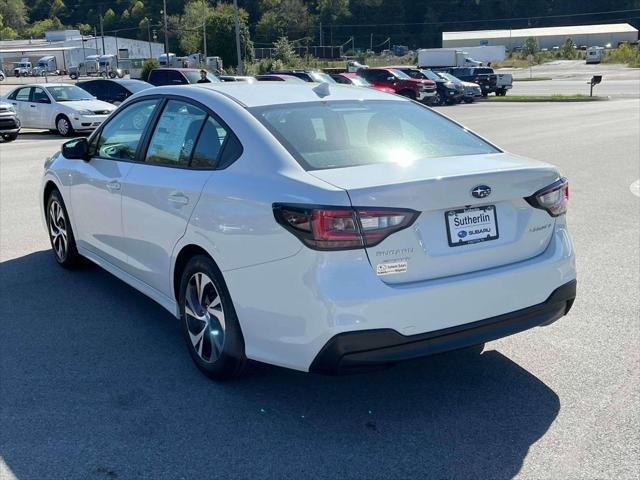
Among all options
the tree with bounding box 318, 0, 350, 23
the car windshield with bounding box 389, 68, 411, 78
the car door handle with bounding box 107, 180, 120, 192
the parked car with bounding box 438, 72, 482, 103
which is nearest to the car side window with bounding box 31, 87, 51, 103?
the car windshield with bounding box 389, 68, 411, 78

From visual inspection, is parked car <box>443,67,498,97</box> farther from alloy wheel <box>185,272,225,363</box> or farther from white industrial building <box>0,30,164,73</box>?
white industrial building <box>0,30,164,73</box>

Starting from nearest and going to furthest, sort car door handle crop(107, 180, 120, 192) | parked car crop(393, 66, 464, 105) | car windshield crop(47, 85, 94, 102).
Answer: car door handle crop(107, 180, 120, 192) → car windshield crop(47, 85, 94, 102) → parked car crop(393, 66, 464, 105)

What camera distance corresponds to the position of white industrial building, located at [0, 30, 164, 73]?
97312mm

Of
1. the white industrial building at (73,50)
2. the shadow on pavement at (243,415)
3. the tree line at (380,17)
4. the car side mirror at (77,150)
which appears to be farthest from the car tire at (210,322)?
the tree line at (380,17)

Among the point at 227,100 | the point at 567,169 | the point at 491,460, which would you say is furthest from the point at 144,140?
the point at 567,169

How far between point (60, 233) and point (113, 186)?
160cm

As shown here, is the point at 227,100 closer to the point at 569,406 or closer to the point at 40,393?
the point at 40,393

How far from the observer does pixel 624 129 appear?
19.6m

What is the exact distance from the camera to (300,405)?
13.2 ft

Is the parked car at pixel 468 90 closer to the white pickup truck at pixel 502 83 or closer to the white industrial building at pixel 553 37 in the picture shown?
the white pickup truck at pixel 502 83

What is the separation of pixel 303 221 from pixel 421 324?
762 mm

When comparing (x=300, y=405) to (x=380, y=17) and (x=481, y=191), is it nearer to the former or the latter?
(x=481, y=191)

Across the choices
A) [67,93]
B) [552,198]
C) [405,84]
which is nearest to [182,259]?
[552,198]

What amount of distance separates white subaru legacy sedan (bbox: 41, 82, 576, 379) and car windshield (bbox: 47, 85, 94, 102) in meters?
18.2
